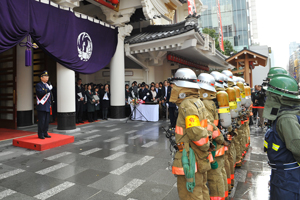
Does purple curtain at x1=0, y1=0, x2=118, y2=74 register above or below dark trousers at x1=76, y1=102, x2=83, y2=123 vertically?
above

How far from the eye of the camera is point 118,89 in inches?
428

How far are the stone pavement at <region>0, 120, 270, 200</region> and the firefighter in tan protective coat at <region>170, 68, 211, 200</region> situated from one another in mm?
930

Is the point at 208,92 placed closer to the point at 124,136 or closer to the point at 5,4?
the point at 124,136

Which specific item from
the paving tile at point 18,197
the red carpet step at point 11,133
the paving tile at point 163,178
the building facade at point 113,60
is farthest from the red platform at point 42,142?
the paving tile at point 163,178

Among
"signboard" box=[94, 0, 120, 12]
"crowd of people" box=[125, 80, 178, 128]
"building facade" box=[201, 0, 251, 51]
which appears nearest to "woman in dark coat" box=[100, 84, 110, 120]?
"crowd of people" box=[125, 80, 178, 128]

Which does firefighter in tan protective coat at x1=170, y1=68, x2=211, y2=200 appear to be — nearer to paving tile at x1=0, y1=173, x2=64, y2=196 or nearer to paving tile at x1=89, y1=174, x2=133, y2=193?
paving tile at x1=89, y1=174, x2=133, y2=193

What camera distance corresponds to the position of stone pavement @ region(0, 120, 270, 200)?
10.5 ft

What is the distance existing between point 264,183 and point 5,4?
8.08m

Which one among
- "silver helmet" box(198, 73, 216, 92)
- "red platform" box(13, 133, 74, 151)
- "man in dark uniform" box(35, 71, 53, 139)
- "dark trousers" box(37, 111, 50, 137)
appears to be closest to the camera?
"silver helmet" box(198, 73, 216, 92)

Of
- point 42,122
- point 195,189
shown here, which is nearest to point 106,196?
point 195,189

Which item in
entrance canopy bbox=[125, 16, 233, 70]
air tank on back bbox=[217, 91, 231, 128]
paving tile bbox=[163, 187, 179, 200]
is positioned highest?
entrance canopy bbox=[125, 16, 233, 70]

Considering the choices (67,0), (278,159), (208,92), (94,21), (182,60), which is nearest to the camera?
(278,159)

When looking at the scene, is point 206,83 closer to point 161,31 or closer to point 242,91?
point 242,91

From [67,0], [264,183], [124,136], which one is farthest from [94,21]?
[264,183]
